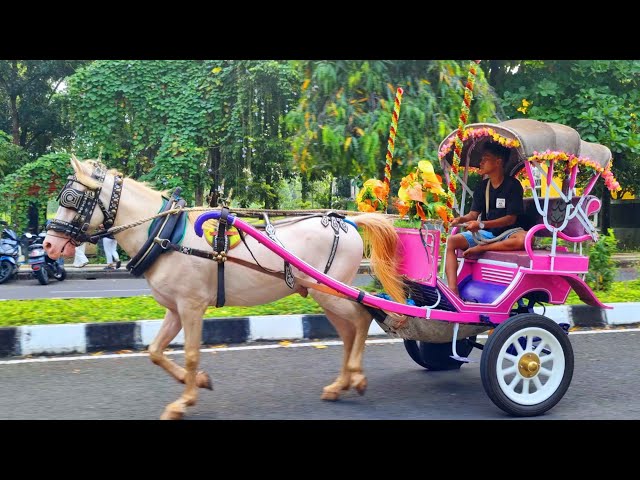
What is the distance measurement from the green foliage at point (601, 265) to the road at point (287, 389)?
2.37m

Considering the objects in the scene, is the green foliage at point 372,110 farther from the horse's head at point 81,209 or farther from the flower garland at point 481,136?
the horse's head at point 81,209

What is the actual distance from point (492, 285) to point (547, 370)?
2.28 ft

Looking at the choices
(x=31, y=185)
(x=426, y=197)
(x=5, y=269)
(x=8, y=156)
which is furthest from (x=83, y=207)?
(x=8, y=156)

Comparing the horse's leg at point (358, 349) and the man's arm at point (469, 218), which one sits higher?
the man's arm at point (469, 218)

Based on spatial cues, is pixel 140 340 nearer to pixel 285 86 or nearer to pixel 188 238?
pixel 188 238

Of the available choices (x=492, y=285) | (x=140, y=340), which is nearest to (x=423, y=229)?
(x=492, y=285)

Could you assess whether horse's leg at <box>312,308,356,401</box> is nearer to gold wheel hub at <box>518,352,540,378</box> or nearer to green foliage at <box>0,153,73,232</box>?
gold wheel hub at <box>518,352,540,378</box>

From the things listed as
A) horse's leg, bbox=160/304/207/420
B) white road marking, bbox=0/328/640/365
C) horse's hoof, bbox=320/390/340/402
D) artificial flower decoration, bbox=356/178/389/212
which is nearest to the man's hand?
artificial flower decoration, bbox=356/178/389/212

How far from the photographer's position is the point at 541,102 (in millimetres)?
13727

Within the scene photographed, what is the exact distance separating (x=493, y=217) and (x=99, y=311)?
4.23 metres

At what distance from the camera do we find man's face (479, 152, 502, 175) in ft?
16.1

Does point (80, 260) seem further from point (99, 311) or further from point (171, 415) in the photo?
point (171, 415)

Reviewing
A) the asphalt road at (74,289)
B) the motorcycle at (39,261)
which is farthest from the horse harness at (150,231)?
the motorcycle at (39,261)

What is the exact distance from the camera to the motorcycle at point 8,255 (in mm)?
12883
